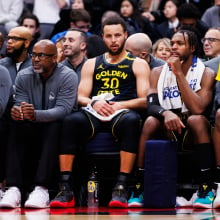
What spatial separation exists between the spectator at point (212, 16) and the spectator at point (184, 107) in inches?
167

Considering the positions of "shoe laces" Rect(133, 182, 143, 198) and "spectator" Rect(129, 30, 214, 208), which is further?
"shoe laces" Rect(133, 182, 143, 198)

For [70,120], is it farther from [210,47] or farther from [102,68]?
[210,47]

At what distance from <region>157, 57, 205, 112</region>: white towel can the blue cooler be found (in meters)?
0.53

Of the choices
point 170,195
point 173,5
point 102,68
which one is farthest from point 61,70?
point 173,5

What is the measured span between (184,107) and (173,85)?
26cm

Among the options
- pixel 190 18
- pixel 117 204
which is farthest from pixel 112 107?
pixel 190 18

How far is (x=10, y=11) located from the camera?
40.6 ft

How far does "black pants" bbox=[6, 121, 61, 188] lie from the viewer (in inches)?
287

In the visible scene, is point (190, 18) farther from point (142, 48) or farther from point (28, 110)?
point (28, 110)

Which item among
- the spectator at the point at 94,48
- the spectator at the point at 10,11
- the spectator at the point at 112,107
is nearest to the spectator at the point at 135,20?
the spectator at the point at 10,11

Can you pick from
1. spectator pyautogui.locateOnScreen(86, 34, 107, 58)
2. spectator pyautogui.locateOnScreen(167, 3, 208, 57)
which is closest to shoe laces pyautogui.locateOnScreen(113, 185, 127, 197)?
spectator pyautogui.locateOnScreen(86, 34, 107, 58)

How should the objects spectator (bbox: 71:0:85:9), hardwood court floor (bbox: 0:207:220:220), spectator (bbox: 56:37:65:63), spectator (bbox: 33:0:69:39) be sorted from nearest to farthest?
hardwood court floor (bbox: 0:207:220:220) < spectator (bbox: 56:37:65:63) < spectator (bbox: 71:0:85:9) < spectator (bbox: 33:0:69:39)

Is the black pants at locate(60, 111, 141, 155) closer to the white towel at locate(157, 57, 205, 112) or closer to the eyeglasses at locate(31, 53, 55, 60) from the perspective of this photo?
the white towel at locate(157, 57, 205, 112)

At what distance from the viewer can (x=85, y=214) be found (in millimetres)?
6520
